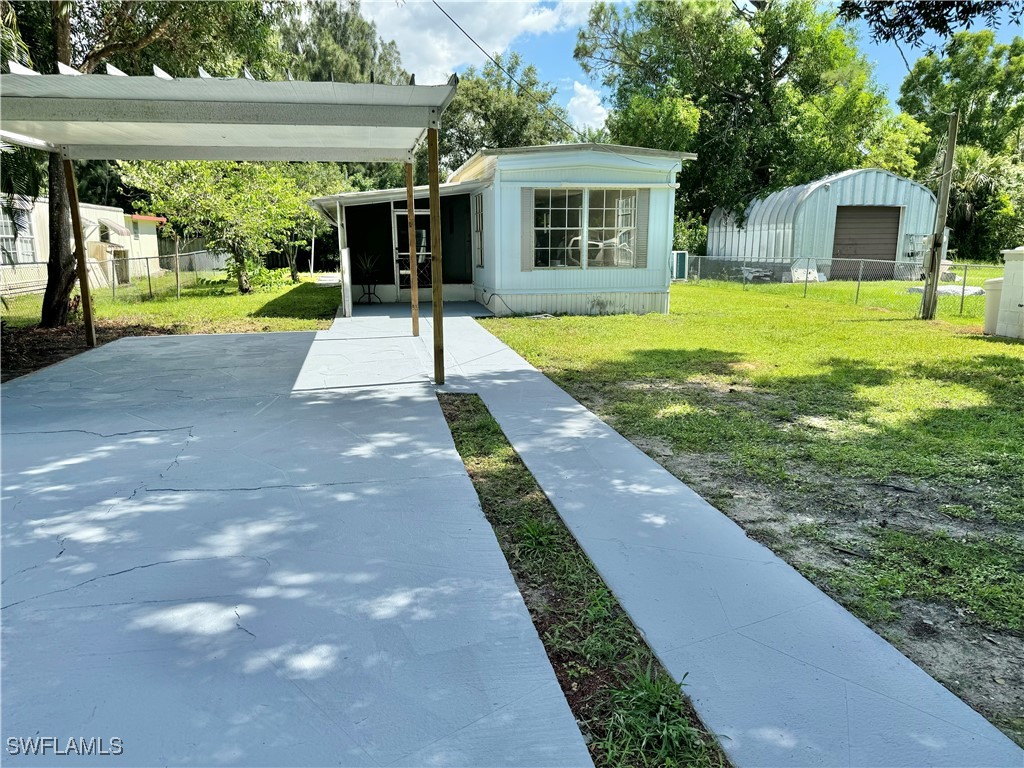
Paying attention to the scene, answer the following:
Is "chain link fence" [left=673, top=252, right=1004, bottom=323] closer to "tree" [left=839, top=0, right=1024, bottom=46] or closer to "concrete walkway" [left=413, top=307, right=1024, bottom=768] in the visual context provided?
"tree" [left=839, top=0, right=1024, bottom=46]

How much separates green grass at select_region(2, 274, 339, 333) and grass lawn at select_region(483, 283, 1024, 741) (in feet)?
15.3

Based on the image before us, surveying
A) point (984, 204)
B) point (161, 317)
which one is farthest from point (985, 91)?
point (161, 317)

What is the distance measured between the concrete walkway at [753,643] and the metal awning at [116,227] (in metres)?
21.9

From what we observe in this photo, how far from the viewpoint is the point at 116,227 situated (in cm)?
2145

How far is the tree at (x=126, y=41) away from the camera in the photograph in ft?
32.3

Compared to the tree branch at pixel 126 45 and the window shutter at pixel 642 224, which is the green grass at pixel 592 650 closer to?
the window shutter at pixel 642 224

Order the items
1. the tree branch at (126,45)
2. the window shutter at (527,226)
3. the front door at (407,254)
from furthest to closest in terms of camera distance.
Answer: the front door at (407,254) < the window shutter at (527,226) < the tree branch at (126,45)

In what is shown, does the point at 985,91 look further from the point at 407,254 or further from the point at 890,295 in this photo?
the point at 407,254

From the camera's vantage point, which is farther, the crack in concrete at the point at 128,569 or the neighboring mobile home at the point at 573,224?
the neighboring mobile home at the point at 573,224

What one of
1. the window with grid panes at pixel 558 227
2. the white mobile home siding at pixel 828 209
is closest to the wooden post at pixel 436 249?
the window with grid panes at pixel 558 227

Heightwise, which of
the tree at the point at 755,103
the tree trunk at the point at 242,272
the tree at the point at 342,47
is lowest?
the tree trunk at the point at 242,272

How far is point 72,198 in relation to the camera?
8.41m

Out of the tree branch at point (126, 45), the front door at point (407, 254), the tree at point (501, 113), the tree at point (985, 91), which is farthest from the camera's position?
the tree at point (501, 113)

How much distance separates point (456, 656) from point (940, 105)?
Answer: 41.7 m
